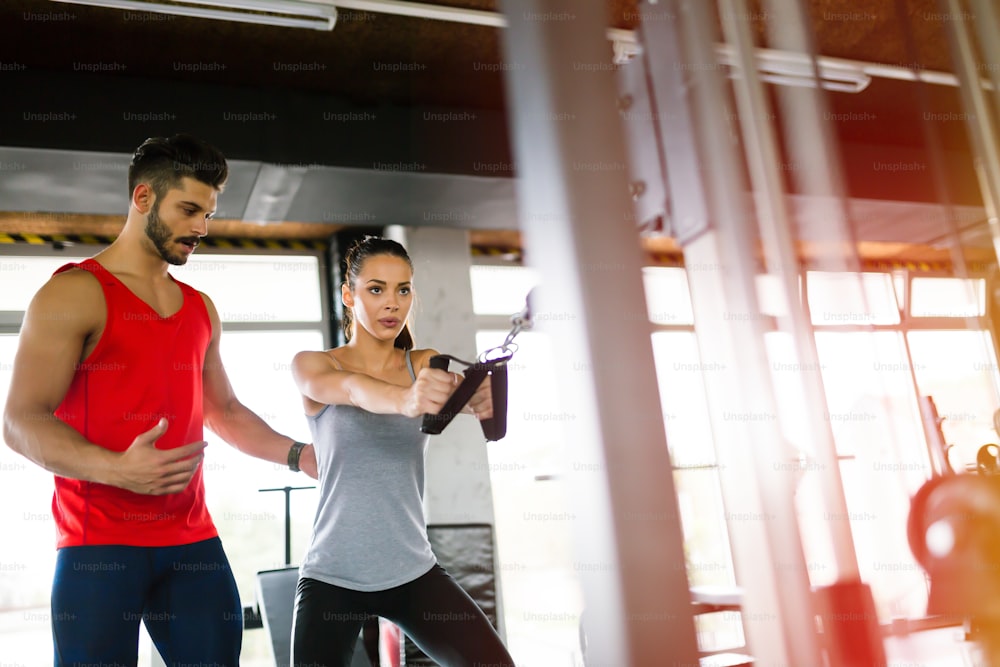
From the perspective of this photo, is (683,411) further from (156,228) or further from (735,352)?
(735,352)

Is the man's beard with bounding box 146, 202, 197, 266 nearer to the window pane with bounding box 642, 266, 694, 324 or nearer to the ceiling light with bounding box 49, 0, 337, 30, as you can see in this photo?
the ceiling light with bounding box 49, 0, 337, 30

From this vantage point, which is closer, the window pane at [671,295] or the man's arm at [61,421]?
the man's arm at [61,421]

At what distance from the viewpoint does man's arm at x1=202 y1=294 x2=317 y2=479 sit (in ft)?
6.29

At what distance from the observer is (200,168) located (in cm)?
177

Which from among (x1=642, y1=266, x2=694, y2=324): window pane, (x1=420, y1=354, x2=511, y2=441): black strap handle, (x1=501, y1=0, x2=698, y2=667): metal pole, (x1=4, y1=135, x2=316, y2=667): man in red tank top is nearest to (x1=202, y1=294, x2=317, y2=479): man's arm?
(x1=4, y1=135, x2=316, y2=667): man in red tank top

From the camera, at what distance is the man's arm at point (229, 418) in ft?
6.29

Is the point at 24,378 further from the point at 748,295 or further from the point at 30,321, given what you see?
the point at 748,295

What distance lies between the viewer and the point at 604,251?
84 centimetres

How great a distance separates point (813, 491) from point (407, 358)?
132 cm

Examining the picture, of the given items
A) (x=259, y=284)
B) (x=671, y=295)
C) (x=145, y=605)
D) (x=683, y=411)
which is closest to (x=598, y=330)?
(x=145, y=605)

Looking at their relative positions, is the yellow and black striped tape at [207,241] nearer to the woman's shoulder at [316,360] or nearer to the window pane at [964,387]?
the woman's shoulder at [316,360]

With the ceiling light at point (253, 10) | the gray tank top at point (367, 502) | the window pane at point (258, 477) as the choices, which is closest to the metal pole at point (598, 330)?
the gray tank top at point (367, 502)

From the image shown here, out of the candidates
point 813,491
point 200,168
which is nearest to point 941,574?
point 813,491

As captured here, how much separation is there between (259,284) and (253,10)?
255 centimetres
